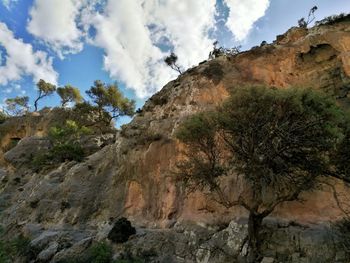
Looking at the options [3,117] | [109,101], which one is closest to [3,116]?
[3,117]

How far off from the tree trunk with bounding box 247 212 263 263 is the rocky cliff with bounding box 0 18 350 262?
4918 mm

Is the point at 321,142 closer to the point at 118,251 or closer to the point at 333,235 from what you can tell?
the point at 333,235

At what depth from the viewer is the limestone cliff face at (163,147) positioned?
26.8 meters

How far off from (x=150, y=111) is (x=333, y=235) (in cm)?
2140

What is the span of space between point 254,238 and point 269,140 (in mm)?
4991

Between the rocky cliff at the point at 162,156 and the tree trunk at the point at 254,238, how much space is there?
4.92 metres

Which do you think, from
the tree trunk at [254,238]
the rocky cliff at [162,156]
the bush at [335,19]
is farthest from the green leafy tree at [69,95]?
the tree trunk at [254,238]

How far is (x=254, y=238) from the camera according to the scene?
57.4ft

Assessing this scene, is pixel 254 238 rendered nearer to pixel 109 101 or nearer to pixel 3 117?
pixel 109 101

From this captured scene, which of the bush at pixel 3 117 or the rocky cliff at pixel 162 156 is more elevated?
the bush at pixel 3 117

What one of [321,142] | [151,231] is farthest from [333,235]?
[151,231]

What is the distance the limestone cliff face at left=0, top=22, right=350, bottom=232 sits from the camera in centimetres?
2677

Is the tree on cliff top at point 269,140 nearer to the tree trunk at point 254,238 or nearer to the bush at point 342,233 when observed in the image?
the tree trunk at point 254,238

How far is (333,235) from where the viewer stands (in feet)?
56.4
